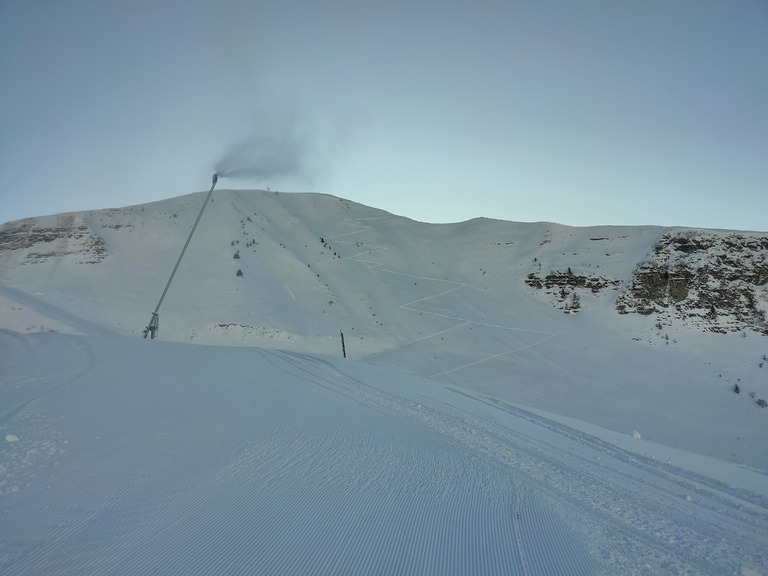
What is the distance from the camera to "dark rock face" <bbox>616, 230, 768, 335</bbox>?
23.2 meters

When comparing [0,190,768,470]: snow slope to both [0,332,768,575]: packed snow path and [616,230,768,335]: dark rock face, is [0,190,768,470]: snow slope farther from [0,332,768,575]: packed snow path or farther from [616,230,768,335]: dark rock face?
[0,332,768,575]: packed snow path

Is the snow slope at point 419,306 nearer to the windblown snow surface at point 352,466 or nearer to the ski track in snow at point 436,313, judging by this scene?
the ski track in snow at point 436,313

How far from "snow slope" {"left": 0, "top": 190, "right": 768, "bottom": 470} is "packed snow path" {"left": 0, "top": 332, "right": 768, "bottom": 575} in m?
10.6

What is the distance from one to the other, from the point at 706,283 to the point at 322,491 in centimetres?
2901

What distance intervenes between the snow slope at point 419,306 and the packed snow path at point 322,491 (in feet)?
34.8

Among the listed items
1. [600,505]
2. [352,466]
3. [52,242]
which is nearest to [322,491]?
[352,466]

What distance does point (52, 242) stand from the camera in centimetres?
3000

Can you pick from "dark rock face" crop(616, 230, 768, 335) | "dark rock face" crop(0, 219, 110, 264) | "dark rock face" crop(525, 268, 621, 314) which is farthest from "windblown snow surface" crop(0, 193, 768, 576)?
"dark rock face" crop(0, 219, 110, 264)

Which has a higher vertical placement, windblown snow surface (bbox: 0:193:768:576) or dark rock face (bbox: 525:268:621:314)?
dark rock face (bbox: 525:268:621:314)

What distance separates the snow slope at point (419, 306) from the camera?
17.6m

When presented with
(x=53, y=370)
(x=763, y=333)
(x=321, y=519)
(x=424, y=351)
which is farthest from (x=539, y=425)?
(x=763, y=333)

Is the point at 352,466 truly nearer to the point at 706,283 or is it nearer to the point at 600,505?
the point at 600,505

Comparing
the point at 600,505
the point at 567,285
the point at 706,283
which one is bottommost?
the point at 600,505

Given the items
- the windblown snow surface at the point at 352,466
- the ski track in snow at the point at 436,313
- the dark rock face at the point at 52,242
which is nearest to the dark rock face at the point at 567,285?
the ski track in snow at the point at 436,313
